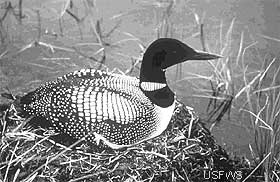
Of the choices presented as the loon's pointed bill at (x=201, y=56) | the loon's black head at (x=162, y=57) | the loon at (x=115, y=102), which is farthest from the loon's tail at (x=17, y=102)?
the loon's pointed bill at (x=201, y=56)

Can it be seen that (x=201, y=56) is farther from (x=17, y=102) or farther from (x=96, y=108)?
(x=17, y=102)

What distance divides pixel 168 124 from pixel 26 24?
20.1 inches

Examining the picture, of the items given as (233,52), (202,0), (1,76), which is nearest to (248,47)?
(233,52)

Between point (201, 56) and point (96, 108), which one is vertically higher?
point (201, 56)

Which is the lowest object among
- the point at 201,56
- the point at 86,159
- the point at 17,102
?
the point at 86,159

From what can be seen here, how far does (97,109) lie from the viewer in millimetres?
1183

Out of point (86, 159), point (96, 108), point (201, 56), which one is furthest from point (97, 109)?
point (201, 56)

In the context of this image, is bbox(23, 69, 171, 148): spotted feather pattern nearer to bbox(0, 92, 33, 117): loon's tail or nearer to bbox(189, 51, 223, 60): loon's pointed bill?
bbox(0, 92, 33, 117): loon's tail

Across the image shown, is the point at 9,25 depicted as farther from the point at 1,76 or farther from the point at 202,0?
the point at 202,0

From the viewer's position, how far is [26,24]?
4.59 ft

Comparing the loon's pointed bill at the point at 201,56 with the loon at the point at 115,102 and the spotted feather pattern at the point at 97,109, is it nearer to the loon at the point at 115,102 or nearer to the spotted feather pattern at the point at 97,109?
the loon at the point at 115,102

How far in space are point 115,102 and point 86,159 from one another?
157 millimetres

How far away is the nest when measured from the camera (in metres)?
1.17

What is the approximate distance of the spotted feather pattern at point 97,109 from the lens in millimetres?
1185
